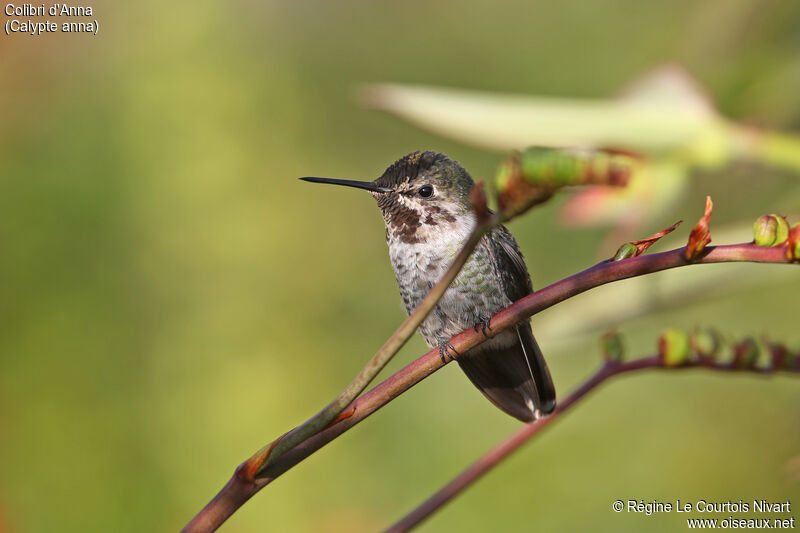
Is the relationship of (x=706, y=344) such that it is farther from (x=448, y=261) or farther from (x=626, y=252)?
(x=448, y=261)

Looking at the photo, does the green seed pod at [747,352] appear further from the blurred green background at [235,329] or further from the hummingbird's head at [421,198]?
the blurred green background at [235,329]

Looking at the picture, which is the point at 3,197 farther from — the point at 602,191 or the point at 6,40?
the point at 602,191

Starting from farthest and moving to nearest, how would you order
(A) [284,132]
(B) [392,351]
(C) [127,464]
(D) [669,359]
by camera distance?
(A) [284,132] → (C) [127,464] → (D) [669,359] → (B) [392,351]

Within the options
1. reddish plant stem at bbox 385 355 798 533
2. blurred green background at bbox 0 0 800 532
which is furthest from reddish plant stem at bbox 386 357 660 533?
blurred green background at bbox 0 0 800 532

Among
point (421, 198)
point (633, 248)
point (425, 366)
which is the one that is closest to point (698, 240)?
point (633, 248)

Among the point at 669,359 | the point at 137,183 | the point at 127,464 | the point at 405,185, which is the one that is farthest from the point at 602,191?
the point at 137,183

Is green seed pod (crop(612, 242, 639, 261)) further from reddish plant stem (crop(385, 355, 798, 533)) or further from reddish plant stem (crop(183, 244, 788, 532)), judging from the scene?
reddish plant stem (crop(385, 355, 798, 533))

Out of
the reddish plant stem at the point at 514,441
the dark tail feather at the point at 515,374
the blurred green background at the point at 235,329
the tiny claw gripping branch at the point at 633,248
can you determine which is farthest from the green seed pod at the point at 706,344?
the blurred green background at the point at 235,329
